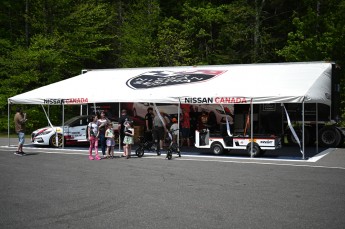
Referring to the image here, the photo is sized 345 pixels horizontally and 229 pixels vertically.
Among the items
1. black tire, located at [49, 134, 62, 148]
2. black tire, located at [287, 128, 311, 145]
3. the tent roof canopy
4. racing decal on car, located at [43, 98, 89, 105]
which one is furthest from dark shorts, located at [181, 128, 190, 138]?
black tire, located at [49, 134, 62, 148]

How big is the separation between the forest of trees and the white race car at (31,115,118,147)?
12052 millimetres

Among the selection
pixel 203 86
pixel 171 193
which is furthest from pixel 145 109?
pixel 171 193

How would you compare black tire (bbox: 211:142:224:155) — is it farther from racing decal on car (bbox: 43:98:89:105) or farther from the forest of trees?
the forest of trees

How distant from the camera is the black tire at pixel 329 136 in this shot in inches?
851

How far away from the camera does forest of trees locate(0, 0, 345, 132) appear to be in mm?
33531

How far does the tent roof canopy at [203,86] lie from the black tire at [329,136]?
3.41m

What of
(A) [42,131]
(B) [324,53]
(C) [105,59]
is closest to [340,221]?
(A) [42,131]

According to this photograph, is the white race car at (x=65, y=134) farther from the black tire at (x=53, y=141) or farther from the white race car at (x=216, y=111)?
the white race car at (x=216, y=111)

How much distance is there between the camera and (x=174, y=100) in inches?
699

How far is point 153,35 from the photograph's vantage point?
45.7 m

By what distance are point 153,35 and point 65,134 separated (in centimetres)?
2579

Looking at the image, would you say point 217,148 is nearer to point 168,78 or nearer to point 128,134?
point 128,134

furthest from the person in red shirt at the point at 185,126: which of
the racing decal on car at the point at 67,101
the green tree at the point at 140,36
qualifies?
the green tree at the point at 140,36

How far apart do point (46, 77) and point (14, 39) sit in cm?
638
